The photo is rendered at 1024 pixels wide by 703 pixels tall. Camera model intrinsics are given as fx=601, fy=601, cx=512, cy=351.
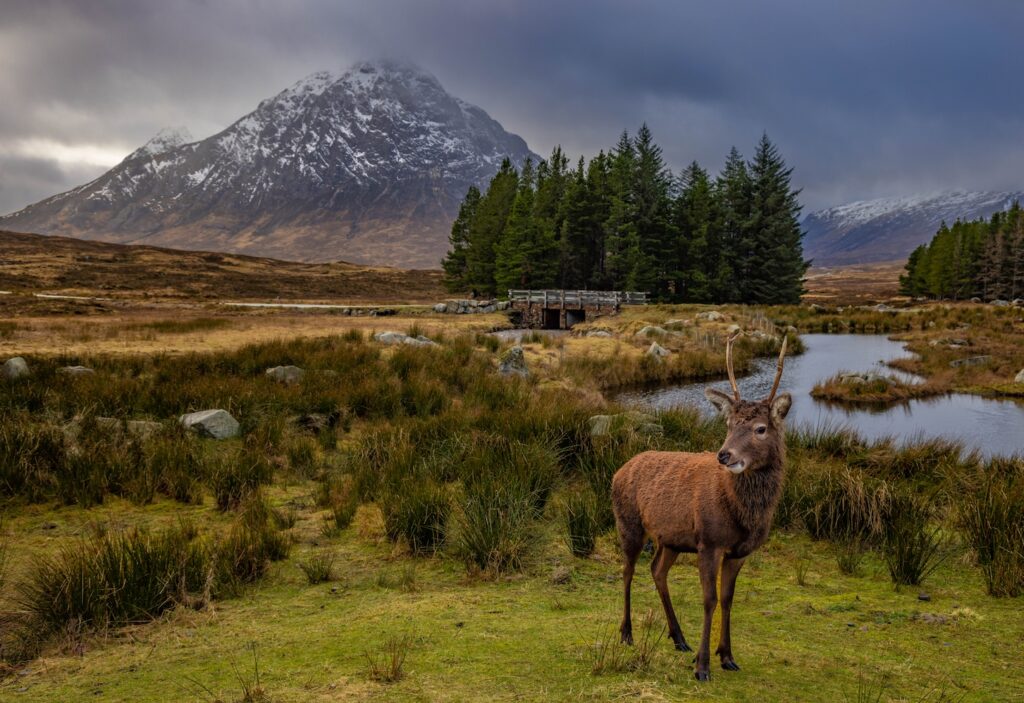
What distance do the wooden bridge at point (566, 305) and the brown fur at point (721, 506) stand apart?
1581 inches

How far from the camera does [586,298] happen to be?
45156mm

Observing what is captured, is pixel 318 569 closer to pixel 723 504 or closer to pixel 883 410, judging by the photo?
pixel 723 504

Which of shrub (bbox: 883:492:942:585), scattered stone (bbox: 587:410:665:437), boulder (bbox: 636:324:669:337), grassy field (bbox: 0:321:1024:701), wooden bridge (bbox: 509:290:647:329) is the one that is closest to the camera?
grassy field (bbox: 0:321:1024:701)

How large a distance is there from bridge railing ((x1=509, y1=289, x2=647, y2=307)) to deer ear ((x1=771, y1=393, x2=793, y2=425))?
40.9m

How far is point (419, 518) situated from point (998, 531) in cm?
561

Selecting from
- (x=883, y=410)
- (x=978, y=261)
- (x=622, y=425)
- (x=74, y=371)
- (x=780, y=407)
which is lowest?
(x=883, y=410)

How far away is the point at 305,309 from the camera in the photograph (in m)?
46.7

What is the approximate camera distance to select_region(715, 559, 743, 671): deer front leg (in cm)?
363

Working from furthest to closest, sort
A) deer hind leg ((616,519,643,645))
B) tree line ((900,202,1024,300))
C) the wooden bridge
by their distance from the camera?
tree line ((900,202,1024,300)), the wooden bridge, deer hind leg ((616,519,643,645))

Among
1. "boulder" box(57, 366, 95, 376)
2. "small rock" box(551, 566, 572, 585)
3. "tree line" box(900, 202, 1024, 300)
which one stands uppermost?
"tree line" box(900, 202, 1024, 300)

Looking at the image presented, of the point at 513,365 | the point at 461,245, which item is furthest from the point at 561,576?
the point at 461,245

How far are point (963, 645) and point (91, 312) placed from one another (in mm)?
43507

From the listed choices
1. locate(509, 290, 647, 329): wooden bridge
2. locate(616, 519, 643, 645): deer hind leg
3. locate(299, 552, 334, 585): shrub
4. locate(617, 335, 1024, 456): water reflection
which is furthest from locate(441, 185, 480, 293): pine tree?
locate(616, 519, 643, 645): deer hind leg

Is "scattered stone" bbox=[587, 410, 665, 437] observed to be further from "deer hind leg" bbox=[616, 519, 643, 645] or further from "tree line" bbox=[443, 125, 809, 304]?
"tree line" bbox=[443, 125, 809, 304]
